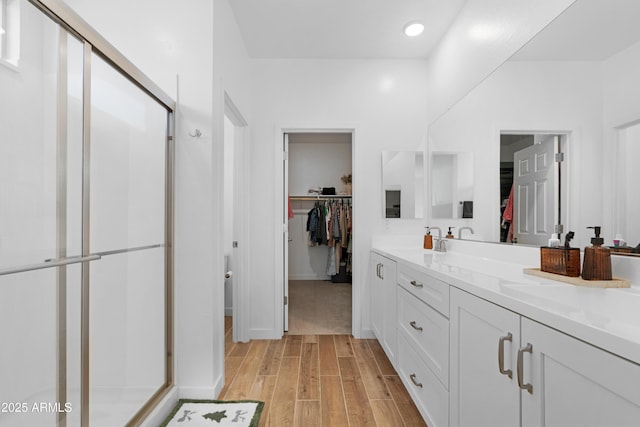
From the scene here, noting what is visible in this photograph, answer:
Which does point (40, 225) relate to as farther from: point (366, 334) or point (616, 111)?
point (366, 334)

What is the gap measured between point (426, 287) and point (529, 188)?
2.33ft

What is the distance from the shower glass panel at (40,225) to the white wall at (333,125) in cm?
171

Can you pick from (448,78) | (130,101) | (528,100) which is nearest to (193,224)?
(130,101)

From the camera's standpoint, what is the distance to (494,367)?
0.98m

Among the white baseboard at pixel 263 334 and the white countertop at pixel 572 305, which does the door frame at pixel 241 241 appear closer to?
the white baseboard at pixel 263 334

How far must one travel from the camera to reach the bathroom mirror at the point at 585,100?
3.52ft

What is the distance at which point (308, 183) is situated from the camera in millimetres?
5512

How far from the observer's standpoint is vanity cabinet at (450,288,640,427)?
614 millimetres

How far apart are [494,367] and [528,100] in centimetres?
Answer: 126

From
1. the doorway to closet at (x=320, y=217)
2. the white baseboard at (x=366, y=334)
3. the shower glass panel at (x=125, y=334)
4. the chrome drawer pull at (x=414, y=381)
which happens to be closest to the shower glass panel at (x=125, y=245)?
the shower glass panel at (x=125, y=334)

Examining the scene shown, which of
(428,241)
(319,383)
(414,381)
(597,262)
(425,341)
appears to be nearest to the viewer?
(597,262)

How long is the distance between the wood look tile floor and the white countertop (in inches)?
34.9

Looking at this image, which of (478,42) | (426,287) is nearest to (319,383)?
(426,287)

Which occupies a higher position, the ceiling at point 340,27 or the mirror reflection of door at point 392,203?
the ceiling at point 340,27
